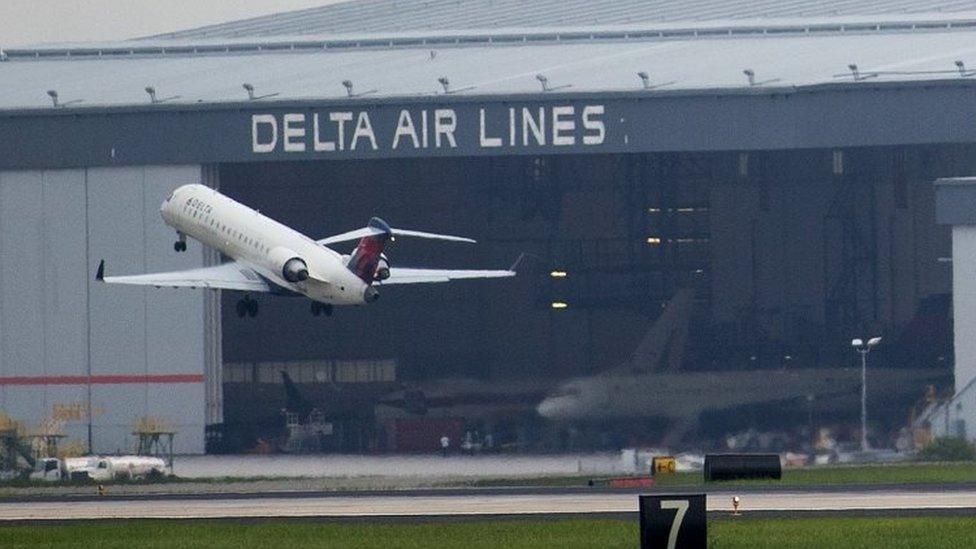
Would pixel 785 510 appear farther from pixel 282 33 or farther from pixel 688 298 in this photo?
pixel 282 33

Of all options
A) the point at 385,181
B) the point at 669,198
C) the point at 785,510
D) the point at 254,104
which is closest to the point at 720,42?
the point at 669,198

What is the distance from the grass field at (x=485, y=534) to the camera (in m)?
46.4

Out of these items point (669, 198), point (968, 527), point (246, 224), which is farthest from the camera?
point (669, 198)

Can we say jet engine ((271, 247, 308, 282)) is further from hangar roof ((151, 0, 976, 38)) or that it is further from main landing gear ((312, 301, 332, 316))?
hangar roof ((151, 0, 976, 38))

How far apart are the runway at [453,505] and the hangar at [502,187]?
27.9m

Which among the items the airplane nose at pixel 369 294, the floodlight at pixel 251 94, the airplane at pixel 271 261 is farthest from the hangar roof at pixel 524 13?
the airplane nose at pixel 369 294

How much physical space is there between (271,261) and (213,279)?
5.18 meters

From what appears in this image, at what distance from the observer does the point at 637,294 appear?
103688 millimetres

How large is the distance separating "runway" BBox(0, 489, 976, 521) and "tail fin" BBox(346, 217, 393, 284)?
40.8 feet

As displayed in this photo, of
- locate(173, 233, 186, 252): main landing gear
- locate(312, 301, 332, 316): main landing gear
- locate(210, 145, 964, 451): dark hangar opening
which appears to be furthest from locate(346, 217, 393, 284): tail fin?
locate(210, 145, 964, 451): dark hangar opening

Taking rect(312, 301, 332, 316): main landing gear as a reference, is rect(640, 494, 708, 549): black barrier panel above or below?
below

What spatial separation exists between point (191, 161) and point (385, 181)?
11.6m

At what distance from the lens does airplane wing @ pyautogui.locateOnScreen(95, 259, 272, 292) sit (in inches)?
3369

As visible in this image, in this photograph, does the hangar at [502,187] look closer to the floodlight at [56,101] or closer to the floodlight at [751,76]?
the floodlight at [56,101]
